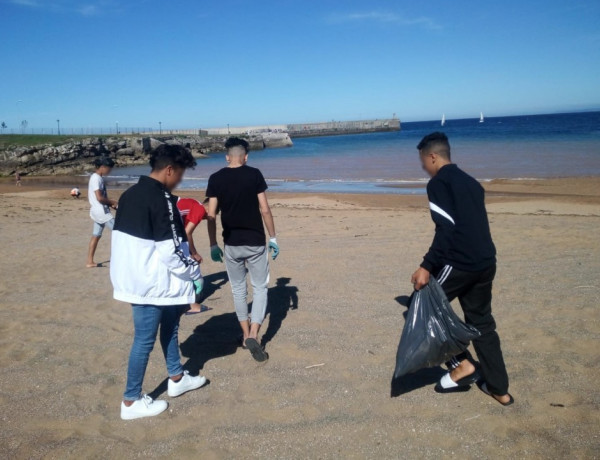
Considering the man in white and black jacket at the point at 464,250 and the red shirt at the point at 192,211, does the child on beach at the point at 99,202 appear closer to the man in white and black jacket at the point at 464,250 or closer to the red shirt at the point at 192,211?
the red shirt at the point at 192,211

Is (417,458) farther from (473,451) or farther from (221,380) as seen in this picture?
(221,380)

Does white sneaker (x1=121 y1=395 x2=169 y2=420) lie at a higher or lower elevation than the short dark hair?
lower

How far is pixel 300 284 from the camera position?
650cm

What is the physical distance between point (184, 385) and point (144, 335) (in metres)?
0.66

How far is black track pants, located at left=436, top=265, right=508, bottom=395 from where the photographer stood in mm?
3217

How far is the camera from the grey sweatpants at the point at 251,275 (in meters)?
4.24

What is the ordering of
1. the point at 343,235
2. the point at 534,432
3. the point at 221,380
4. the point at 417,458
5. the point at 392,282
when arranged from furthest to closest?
the point at 343,235, the point at 392,282, the point at 221,380, the point at 534,432, the point at 417,458

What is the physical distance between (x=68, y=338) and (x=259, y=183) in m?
2.54

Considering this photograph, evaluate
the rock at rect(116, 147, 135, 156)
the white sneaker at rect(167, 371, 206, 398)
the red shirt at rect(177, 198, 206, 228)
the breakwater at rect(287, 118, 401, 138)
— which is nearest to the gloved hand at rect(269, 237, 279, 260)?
the red shirt at rect(177, 198, 206, 228)

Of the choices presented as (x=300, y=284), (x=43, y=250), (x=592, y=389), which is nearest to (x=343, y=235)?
(x=300, y=284)

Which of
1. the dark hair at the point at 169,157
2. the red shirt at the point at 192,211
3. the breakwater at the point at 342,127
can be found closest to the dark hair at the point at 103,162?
the red shirt at the point at 192,211

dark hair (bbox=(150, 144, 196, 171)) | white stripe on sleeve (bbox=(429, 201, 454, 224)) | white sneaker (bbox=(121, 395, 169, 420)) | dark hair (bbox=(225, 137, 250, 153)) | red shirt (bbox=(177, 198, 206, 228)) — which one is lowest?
white sneaker (bbox=(121, 395, 169, 420))

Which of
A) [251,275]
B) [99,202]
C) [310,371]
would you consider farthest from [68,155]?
[310,371]

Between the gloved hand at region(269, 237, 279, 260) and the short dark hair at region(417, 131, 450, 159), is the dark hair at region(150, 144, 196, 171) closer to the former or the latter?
the gloved hand at region(269, 237, 279, 260)
